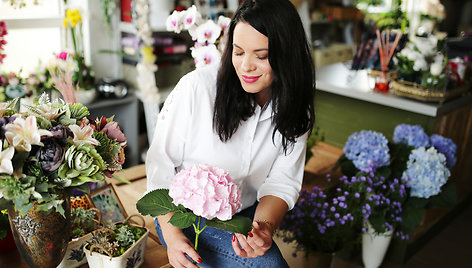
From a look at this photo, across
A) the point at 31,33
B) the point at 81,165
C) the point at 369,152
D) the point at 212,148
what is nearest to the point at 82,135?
the point at 81,165

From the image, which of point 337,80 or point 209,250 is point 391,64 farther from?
point 209,250

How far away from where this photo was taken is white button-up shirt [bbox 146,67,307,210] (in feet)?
4.44

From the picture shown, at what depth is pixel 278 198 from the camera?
1.41 m

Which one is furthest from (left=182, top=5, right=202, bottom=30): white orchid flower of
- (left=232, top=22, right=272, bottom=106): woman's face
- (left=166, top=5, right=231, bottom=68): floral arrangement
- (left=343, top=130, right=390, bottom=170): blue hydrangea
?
(left=343, top=130, right=390, bottom=170): blue hydrangea

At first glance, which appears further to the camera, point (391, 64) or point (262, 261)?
point (391, 64)

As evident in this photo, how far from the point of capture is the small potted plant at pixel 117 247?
3.87 ft

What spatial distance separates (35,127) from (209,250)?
66 cm

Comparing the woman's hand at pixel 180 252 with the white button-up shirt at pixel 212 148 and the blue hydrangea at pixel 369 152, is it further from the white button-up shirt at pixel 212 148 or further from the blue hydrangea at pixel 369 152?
the blue hydrangea at pixel 369 152

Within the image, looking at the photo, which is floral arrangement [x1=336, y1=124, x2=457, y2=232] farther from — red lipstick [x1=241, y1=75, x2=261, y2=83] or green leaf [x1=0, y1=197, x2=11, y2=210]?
green leaf [x1=0, y1=197, x2=11, y2=210]

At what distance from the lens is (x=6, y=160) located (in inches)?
35.1

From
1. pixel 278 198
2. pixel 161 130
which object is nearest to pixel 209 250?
pixel 278 198

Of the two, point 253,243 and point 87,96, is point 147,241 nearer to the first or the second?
point 253,243

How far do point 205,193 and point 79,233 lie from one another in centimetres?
54

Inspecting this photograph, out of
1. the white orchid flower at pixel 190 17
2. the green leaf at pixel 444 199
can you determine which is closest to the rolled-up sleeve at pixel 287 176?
the white orchid flower at pixel 190 17
